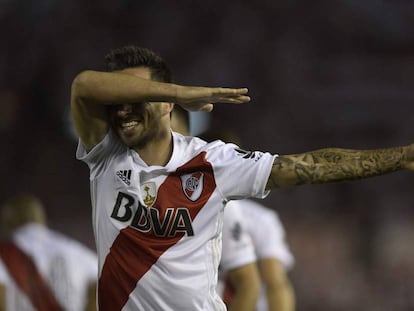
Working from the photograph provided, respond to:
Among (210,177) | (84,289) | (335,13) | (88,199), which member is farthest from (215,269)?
(335,13)

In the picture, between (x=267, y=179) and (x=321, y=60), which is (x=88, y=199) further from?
(x=267, y=179)

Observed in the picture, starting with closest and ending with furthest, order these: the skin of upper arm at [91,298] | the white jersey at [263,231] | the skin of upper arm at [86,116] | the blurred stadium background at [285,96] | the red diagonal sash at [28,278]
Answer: the skin of upper arm at [86,116] < the white jersey at [263,231] < the skin of upper arm at [91,298] < the red diagonal sash at [28,278] < the blurred stadium background at [285,96]

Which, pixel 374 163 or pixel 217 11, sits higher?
pixel 217 11

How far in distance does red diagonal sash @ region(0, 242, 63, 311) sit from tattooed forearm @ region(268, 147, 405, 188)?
3.34 metres

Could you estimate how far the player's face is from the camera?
3.66 metres

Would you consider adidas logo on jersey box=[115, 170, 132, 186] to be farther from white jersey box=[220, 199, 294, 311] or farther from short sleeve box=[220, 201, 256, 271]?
white jersey box=[220, 199, 294, 311]

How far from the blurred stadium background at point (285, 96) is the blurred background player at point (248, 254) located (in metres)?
4.49

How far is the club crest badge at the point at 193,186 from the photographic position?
374 centimetres

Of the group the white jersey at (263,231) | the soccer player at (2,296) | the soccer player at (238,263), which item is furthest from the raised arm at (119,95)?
the soccer player at (2,296)

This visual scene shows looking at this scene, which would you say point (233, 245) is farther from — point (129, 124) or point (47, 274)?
point (129, 124)

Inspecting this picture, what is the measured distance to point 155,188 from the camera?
3771mm

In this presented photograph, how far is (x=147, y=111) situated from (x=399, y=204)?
327 inches

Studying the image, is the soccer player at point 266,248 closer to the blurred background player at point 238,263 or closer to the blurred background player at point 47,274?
the blurred background player at point 238,263

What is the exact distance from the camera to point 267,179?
11.9 ft
